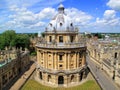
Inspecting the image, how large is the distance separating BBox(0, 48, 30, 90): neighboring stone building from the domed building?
955cm

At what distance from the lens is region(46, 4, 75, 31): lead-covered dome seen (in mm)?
52300

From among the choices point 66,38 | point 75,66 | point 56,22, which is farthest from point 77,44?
point 56,22

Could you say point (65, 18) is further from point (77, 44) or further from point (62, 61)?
point (62, 61)

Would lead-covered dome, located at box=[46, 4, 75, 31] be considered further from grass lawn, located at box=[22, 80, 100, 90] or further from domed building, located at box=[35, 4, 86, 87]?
grass lawn, located at box=[22, 80, 100, 90]

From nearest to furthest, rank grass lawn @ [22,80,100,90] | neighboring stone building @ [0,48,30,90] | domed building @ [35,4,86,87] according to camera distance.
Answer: grass lawn @ [22,80,100,90], neighboring stone building @ [0,48,30,90], domed building @ [35,4,86,87]

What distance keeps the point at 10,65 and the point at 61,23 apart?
912 inches

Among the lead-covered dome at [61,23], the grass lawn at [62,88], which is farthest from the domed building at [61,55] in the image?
the grass lawn at [62,88]

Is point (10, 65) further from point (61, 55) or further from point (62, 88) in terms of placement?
point (62, 88)

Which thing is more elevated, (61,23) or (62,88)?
(61,23)

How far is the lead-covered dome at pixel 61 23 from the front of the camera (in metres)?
52.3

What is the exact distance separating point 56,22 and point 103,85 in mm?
26717

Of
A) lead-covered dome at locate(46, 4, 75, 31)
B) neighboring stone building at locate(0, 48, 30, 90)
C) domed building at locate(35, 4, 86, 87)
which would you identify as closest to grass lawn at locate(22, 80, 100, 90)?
domed building at locate(35, 4, 86, 87)

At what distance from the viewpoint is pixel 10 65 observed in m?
52.9

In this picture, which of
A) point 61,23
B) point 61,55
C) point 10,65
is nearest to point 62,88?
point 61,55
